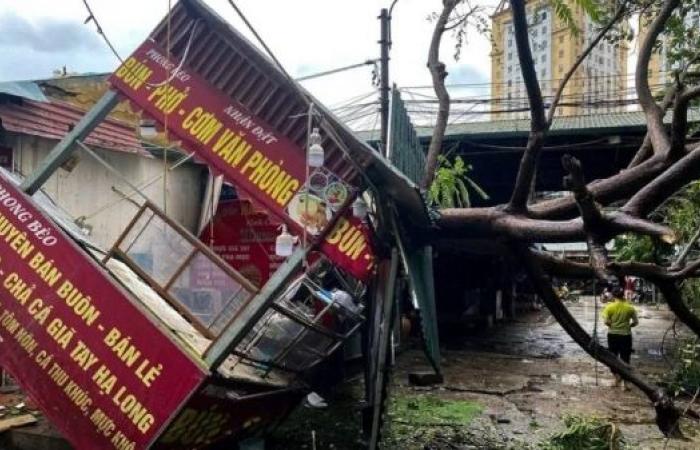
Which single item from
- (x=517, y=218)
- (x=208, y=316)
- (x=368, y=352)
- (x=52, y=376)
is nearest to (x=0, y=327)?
(x=52, y=376)

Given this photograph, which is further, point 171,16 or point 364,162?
point 171,16

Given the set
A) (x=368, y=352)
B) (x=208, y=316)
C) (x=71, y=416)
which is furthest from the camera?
(x=368, y=352)

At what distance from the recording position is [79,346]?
4535mm

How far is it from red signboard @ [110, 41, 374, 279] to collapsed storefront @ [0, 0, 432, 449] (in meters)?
0.01

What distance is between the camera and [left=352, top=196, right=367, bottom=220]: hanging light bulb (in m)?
4.61

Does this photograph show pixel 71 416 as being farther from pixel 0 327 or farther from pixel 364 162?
pixel 364 162

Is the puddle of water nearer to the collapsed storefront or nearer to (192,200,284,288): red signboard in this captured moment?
(192,200,284,288): red signboard

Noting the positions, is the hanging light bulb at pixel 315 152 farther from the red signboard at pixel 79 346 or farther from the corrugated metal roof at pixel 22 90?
the corrugated metal roof at pixel 22 90

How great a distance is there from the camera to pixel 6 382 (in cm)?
835

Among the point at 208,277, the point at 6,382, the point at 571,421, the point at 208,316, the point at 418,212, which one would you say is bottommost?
the point at 6,382

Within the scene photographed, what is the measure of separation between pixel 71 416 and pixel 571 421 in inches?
201

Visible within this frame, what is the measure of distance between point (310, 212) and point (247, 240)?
6306 millimetres

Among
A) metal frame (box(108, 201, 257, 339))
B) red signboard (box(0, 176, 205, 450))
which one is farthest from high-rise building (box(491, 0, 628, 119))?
red signboard (box(0, 176, 205, 450))

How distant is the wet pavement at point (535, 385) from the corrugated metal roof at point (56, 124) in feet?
19.9
